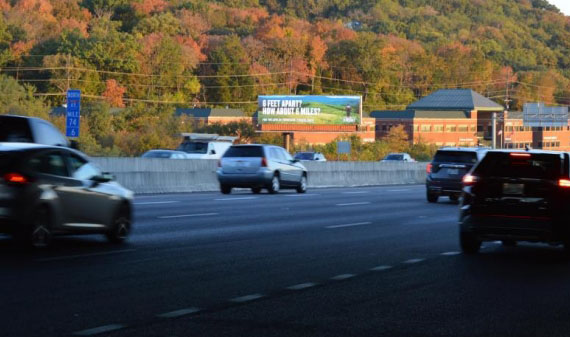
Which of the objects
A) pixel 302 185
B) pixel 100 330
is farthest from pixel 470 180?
pixel 302 185

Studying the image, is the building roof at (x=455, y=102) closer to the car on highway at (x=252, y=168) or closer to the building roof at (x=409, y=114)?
the building roof at (x=409, y=114)

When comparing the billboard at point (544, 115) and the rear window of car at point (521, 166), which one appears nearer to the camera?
the rear window of car at point (521, 166)

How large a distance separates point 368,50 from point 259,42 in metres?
19.7

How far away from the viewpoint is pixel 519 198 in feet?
50.6

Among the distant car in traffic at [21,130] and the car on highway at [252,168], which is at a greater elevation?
the distant car in traffic at [21,130]

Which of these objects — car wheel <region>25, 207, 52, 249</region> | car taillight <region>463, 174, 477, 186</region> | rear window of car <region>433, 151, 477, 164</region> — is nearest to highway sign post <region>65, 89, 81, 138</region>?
→ rear window of car <region>433, 151, 477, 164</region>

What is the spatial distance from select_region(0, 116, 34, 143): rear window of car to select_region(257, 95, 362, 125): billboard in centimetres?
8996

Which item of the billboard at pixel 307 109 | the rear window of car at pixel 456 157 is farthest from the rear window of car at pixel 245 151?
the billboard at pixel 307 109

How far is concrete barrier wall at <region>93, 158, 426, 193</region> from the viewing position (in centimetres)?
3381

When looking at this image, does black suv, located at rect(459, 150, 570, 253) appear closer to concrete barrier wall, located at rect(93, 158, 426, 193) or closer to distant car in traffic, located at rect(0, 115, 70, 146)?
distant car in traffic, located at rect(0, 115, 70, 146)

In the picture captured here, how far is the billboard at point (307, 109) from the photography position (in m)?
110

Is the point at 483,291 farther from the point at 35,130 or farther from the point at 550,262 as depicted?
the point at 35,130

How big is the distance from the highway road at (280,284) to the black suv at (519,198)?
1.43 ft

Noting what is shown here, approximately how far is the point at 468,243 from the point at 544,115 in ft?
246
